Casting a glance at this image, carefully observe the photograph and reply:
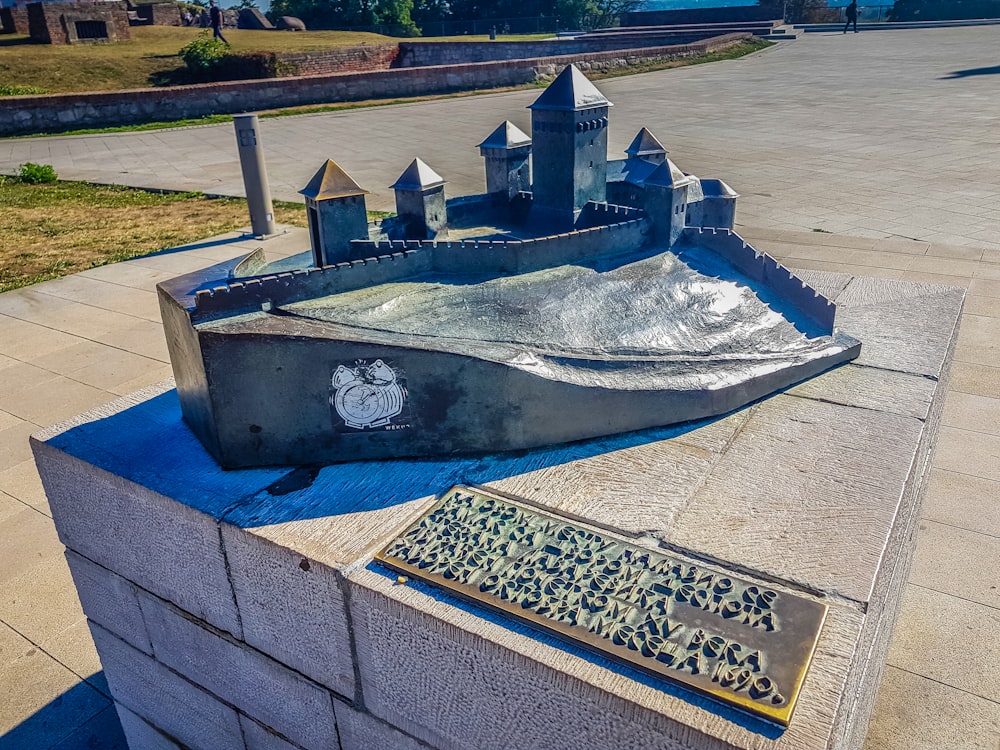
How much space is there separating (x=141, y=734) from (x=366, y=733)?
4.39 feet

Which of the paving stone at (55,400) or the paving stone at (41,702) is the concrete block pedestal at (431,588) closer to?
the paving stone at (41,702)

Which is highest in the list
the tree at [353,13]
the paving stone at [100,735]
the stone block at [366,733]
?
the tree at [353,13]

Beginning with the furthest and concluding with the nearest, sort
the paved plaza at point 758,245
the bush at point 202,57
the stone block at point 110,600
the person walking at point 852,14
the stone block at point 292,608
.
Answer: the person walking at point 852,14, the bush at point 202,57, the paved plaza at point 758,245, the stone block at point 110,600, the stone block at point 292,608

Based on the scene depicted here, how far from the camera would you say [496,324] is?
2.78 meters

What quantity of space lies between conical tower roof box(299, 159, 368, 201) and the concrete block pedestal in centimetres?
97

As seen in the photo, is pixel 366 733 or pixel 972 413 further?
pixel 972 413

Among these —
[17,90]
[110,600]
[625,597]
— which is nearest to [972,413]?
[625,597]

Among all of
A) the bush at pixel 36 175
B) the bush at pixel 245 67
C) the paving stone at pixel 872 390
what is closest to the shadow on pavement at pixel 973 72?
the bush at pixel 245 67

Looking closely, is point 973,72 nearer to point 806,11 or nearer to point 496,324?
point 806,11

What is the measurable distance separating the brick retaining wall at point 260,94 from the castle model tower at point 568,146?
63.2ft

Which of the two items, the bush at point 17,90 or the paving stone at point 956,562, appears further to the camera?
the bush at point 17,90

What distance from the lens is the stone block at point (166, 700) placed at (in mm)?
2955

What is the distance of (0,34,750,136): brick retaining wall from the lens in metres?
18.8

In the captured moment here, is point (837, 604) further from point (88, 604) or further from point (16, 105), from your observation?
point (16, 105)
